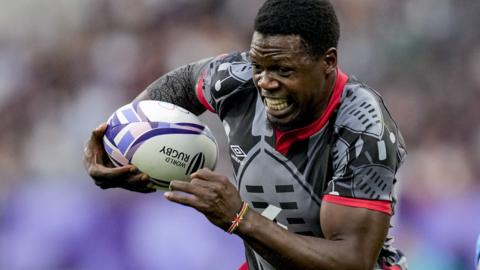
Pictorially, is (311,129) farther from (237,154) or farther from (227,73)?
(227,73)

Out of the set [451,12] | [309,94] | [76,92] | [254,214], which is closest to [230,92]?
[309,94]

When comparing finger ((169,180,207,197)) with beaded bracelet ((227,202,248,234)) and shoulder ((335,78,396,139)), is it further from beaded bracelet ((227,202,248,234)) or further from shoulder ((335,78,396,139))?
shoulder ((335,78,396,139))

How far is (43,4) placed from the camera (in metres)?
9.55

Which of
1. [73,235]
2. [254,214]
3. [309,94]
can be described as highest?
[309,94]

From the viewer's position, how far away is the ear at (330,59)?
425 centimetres

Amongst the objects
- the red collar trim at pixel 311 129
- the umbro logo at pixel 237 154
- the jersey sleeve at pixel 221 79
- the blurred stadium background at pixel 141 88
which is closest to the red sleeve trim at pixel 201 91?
the jersey sleeve at pixel 221 79

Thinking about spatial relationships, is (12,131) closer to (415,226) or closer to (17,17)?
(17,17)

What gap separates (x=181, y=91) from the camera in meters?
5.11

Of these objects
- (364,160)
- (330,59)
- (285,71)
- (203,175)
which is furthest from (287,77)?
(203,175)

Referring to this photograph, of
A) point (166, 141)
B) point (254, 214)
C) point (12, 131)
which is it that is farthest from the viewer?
point (12, 131)

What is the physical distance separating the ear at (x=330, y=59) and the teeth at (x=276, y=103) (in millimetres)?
247

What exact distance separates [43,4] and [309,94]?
5.90 m

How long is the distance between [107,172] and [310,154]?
0.94 meters

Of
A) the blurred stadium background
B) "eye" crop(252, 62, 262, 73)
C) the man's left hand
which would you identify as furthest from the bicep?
the blurred stadium background
